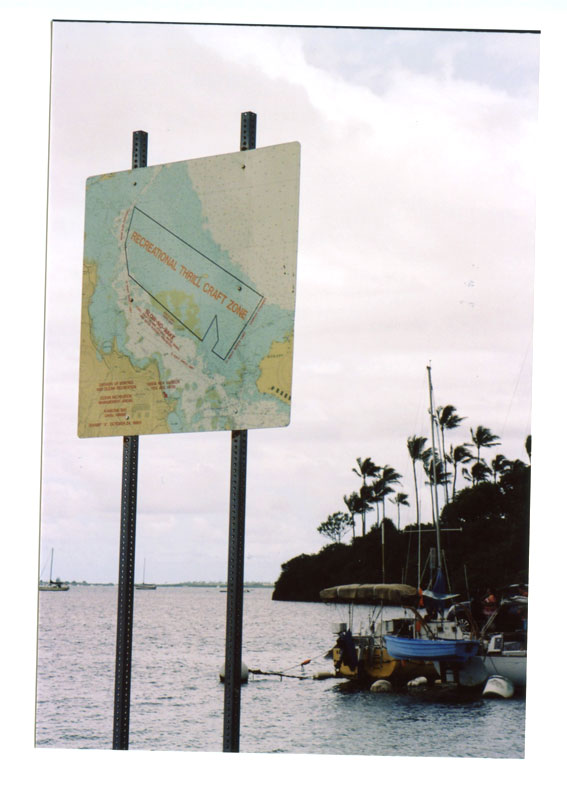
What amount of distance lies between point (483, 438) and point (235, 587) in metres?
32.7

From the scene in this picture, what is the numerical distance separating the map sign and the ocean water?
9.26 feet

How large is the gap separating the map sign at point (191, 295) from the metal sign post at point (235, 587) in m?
0.16

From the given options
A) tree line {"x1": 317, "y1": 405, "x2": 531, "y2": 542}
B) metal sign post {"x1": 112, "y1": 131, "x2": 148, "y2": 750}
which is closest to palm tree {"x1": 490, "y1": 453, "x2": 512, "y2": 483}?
tree line {"x1": 317, "y1": 405, "x2": 531, "y2": 542}

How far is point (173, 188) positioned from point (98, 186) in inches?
17.8

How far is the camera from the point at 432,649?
2239 cm

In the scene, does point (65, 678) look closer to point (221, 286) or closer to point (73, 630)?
point (73, 630)

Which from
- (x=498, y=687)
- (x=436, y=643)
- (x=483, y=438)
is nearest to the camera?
(x=498, y=687)

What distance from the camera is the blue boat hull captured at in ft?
70.2

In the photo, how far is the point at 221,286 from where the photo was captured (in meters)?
4.39

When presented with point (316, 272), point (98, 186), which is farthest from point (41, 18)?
point (316, 272)

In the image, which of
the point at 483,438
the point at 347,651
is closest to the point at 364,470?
the point at 483,438

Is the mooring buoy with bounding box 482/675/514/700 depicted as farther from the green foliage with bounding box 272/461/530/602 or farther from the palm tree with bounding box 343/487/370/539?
the palm tree with bounding box 343/487/370/539

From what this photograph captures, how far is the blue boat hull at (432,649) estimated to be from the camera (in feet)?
70.2

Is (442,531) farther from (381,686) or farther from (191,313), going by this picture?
(191,313)
